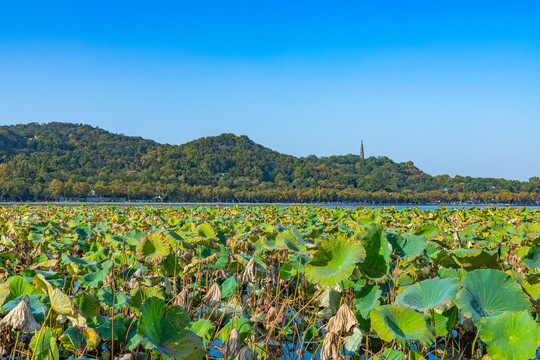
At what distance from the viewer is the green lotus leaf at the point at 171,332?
2.03 metres

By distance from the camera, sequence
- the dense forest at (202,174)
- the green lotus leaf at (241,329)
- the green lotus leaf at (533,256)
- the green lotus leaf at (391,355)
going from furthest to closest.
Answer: the dense forest at (202,174)
the green lotus leaf at (533,256)
the green lotus leaf at (241,329)
the green lotus leaf at (391,355)

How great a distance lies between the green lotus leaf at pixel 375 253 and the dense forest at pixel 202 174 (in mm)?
93577

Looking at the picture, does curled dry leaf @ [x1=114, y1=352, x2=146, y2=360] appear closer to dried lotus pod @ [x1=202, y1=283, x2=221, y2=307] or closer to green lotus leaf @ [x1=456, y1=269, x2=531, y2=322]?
dried lotus pod @ [x1=202, y1=283, x2=221, y2=307]

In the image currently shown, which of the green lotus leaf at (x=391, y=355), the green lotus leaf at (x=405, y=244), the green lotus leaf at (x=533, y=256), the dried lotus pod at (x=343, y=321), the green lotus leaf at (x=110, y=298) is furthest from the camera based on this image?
the green lotus leaf at (x=533, y=256)

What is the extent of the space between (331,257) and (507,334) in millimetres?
1006

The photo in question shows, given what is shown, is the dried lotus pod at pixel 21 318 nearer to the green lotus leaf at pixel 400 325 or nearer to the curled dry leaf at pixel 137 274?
the green lotus leaf at pixel 400 325

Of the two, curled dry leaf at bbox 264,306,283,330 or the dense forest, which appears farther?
the dense forest

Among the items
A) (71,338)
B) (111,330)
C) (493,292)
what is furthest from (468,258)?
(71,338)

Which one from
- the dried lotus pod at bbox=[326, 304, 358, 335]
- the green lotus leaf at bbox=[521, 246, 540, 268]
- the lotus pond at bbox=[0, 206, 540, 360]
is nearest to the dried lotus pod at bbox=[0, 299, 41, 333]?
the lotus pond at bbox=[0, 206, 540, 360]

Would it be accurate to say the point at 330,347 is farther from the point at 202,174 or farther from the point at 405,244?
the point at 202,174

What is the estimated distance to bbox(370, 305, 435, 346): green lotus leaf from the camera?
6.94ft

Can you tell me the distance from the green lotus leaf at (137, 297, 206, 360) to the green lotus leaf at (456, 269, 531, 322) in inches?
55.7

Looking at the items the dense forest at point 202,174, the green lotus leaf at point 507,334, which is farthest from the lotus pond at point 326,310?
the dense forest at point 202,174

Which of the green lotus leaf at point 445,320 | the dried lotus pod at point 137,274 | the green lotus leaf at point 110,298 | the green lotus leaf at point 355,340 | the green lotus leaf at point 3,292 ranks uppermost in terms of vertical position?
the green lotus leaf at point 3,292
